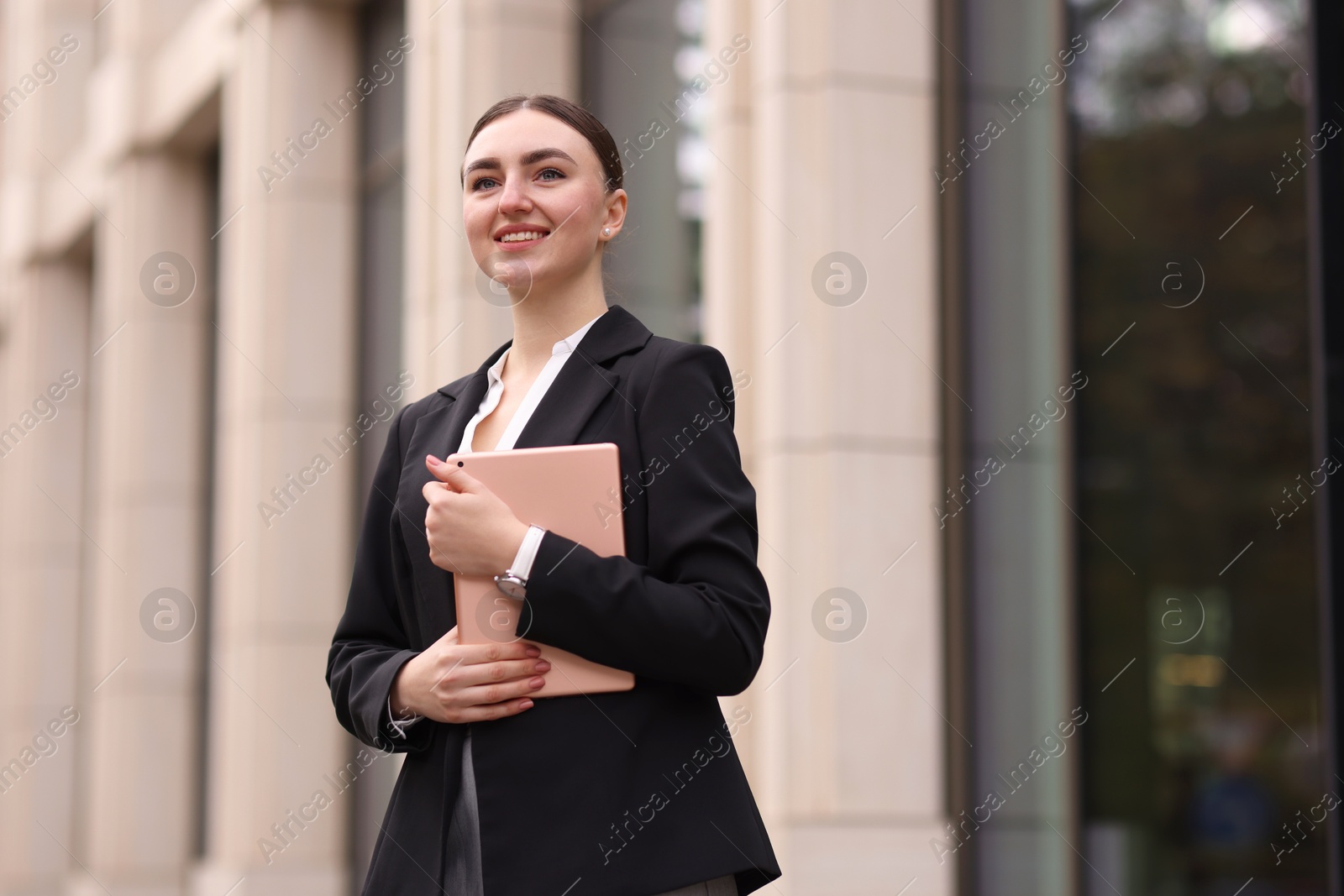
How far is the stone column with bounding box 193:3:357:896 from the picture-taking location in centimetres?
997

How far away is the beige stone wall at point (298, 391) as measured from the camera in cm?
609

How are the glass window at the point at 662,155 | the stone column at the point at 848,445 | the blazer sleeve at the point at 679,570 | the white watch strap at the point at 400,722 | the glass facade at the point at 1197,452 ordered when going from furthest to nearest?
1. the glass window at the point at 662,155
2. the stone column at the point at 848,445
3. the glass facade at the point at 1197,452
4. the white watch strap at the point at 400,722
5. the blazer sleeve at the point at 679,570

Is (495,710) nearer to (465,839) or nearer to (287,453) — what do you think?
(465,839)

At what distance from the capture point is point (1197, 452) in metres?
5.51

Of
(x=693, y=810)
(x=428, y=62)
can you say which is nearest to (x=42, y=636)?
(x=428, y=62)

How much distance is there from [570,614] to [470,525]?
18 cm

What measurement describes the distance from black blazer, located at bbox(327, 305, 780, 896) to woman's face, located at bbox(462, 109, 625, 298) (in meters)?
0.14

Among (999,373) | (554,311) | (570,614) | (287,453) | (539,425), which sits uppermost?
(287,453)

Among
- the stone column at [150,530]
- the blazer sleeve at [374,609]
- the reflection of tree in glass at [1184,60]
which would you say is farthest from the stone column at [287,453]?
the blazer sleeve at [374,609]

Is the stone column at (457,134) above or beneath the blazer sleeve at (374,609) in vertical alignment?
above

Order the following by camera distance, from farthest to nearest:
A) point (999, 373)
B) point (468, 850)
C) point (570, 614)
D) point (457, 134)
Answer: point (457, 134)
point (999, 373)
point (468, 850)
point (570, 614)

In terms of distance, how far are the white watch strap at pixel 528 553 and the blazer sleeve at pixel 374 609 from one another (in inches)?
12.8

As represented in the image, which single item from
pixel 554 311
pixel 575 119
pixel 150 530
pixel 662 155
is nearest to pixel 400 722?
pixel 554 311

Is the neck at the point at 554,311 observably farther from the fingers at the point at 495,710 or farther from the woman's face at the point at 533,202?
the fingers at the point at 495,710
